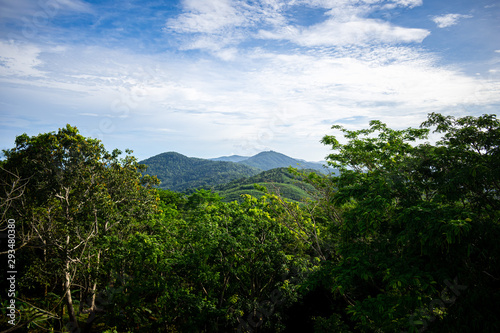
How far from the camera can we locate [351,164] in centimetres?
964

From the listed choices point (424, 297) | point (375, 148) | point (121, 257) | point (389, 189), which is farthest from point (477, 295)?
point (121, 257)

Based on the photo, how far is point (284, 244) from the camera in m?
11.4

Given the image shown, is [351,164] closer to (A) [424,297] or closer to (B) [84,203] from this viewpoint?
(A) [424,297]

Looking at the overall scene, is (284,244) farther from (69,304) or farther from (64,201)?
(64,201)

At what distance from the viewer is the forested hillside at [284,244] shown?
13.9ft

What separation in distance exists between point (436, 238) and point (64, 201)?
13.8 meters

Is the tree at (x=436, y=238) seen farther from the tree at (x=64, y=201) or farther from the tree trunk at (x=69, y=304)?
the tree trunk at (x=69, y=304)

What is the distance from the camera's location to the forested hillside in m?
4.24

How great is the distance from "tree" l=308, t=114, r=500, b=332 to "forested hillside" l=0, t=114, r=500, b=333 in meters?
0.03

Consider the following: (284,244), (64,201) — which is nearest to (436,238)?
(284,244)

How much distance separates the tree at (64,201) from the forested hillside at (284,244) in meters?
0.07

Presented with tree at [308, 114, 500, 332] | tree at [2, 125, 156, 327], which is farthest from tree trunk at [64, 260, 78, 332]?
tree at [308, 114, 500, 332]

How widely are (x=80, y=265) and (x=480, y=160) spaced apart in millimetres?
14438

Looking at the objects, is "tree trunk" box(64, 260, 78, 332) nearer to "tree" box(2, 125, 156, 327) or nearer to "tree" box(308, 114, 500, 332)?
"tree" box(2, 125, 156, 327)
